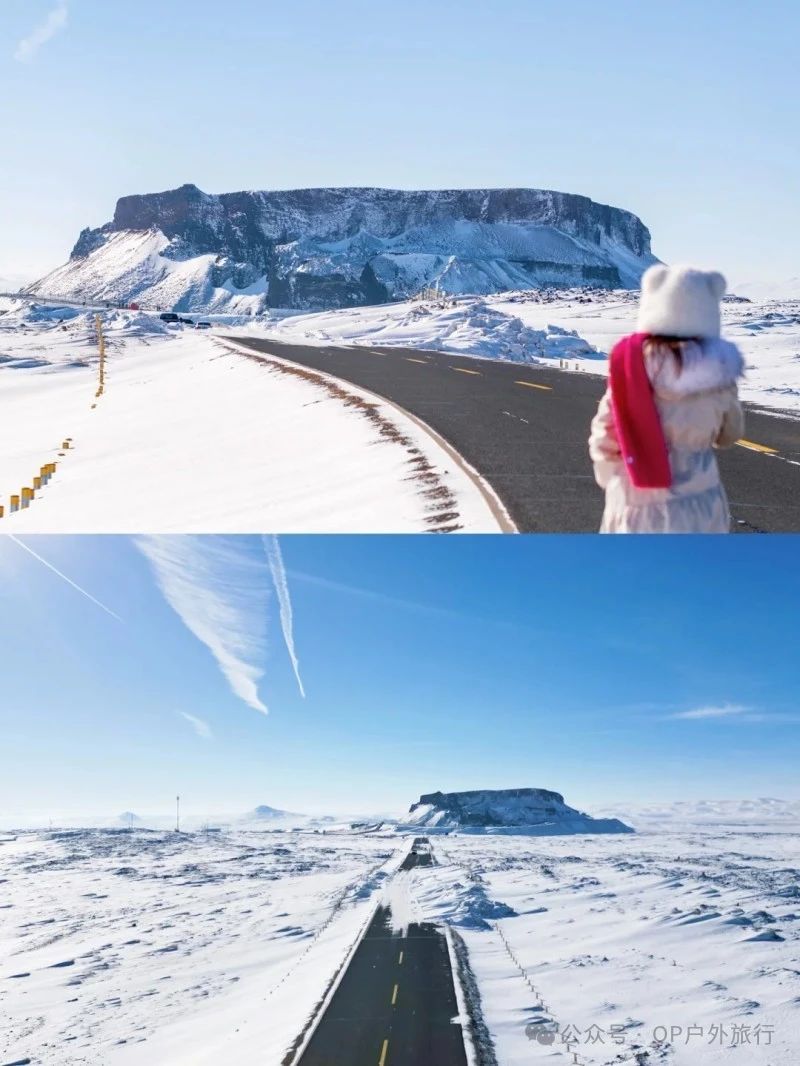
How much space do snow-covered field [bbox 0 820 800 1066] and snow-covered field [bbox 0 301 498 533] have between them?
2.25m

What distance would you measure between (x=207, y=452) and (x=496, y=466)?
580 cm

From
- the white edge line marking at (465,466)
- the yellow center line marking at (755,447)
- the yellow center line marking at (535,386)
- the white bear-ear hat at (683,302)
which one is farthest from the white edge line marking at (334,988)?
the yellow center line marking at (535,386)

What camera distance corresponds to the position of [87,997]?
5.46 meters

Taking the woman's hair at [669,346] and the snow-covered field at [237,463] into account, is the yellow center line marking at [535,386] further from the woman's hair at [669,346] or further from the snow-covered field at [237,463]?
the woman's hair at [669,346]

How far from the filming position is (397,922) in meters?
5.92

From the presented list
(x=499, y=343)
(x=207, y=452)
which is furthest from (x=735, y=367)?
(x=499, y=343)

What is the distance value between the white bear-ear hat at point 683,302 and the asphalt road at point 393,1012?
3.42 m

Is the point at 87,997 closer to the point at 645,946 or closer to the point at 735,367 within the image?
the point at 645,946

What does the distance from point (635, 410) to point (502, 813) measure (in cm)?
267

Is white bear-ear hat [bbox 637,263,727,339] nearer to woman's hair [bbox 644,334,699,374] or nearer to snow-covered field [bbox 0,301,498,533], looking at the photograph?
woman's hair [bbox 644,334,699,374]

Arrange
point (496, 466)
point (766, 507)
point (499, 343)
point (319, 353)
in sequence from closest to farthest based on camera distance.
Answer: point (766, 507) < point (496, 466) < point (319, 353) < point (499, 343)

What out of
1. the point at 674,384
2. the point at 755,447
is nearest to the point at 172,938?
the point at 674,384

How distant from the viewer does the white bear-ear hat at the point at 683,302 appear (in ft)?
15.2

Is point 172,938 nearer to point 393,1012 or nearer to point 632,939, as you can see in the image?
point 393,1012
